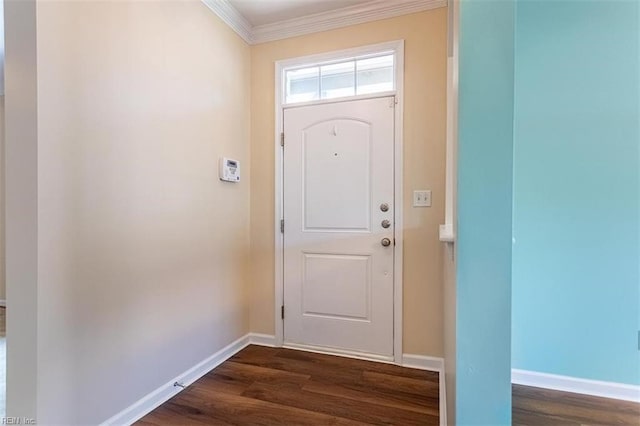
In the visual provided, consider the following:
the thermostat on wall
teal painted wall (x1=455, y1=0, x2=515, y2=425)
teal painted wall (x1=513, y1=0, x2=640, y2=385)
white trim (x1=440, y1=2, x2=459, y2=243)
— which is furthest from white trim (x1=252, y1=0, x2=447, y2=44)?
teal painted wall (x1=455, y1=0, x2=515, y2=425)

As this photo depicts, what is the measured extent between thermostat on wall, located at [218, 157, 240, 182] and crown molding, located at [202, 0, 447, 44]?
104 cm

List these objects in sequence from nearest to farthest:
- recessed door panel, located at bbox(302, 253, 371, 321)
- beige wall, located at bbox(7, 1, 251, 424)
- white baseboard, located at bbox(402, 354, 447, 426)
Result: beige wall, located at bbox(7, 1, 251, 424), white baseboard, located at bbox(402, 354, 447, 426), recessed door panel, located at bbox(302, 253, 371, 321)

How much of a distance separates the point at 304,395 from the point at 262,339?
34.2 inches

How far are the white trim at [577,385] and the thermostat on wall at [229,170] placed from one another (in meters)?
2.35

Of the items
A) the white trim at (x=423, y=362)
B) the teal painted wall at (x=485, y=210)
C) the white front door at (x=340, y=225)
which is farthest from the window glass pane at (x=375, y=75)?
the white trim at (x=423, y=362)

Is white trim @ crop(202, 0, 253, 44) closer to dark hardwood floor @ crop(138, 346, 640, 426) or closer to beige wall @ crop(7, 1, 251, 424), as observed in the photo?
beige wall @ crop(7, 1, 251, 424)

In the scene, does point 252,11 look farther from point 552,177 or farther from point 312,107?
point 552,177

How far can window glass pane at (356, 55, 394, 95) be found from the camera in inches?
95.7

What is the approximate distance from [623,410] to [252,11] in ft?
11.3

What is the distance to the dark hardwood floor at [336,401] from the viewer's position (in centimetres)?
172

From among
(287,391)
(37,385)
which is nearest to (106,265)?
(37,385)

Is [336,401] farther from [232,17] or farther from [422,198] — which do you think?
[232,17]

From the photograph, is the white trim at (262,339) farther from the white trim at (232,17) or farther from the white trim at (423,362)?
the white trim at (232,17)

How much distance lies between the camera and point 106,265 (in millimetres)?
1569
